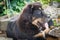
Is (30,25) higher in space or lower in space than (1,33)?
higher

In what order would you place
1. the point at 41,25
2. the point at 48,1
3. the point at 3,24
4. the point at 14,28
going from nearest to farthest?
the point at 41,25 → the point at 14,28 → the point at 3,24 → the point at 48,1

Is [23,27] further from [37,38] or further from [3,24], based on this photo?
[3,24]

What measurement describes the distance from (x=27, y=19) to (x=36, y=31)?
173 millimetres

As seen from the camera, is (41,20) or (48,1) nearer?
(41,20)

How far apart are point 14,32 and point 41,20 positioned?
1.64 feet

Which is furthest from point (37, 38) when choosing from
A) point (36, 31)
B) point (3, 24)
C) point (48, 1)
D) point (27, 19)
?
point (48, 1)

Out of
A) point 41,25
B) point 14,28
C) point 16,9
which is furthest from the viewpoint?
point 16,9

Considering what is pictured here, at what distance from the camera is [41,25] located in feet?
7.99

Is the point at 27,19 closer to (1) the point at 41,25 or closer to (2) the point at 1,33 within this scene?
(1) the point at 41,25

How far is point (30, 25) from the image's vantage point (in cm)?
248

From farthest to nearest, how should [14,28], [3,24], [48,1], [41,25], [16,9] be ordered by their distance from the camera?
[48,1]
[16,9]
[3,24]
[14,28]
[41,25]

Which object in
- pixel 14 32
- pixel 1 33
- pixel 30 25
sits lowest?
pixel 1 33

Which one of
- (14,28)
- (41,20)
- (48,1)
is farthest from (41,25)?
(48,1)

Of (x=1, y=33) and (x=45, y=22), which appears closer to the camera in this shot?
(x=45, y=22)
